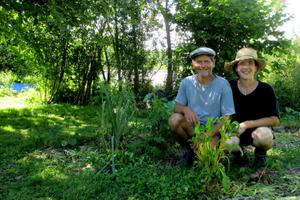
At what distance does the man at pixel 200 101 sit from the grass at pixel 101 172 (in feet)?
1.17

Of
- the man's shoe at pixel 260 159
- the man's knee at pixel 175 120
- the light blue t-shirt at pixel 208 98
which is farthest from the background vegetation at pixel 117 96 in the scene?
the light blue t-shirt at pixel 208 98

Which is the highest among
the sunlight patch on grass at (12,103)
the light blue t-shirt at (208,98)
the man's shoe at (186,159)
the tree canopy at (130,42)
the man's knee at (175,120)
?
the tree canopy at (130,42)

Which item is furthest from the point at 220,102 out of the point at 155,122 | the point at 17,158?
the point at 17,158

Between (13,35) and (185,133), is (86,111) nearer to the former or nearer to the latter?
(13,35)

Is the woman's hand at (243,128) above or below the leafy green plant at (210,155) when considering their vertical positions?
above

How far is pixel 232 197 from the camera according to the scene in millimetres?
2838

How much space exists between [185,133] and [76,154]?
127cm

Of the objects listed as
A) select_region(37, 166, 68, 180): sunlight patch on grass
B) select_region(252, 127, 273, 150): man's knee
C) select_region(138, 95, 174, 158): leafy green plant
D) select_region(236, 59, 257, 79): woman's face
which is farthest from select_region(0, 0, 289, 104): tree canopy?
select_region(252, 127, 273, 150): man's knee

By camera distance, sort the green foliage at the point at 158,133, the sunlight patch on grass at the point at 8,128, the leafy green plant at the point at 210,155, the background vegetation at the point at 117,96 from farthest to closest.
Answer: the sunlight patch on grass at the point at 8,128 → the green foliage at the point at 158,133 → the background vegetation at the point at 117,96 → the leafy green plant at the point at 210,155

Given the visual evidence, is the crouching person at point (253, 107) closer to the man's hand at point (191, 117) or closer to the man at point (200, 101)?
the man at point (200, 101)

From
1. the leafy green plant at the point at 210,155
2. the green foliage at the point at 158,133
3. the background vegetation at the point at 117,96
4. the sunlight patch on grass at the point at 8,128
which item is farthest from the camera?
the sunlight patch on grass at the point at 8,128

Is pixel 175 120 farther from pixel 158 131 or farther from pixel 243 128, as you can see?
pixel 243 128

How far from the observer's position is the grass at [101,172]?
2895 millimetres

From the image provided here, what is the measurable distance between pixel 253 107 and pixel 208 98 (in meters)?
0.45
